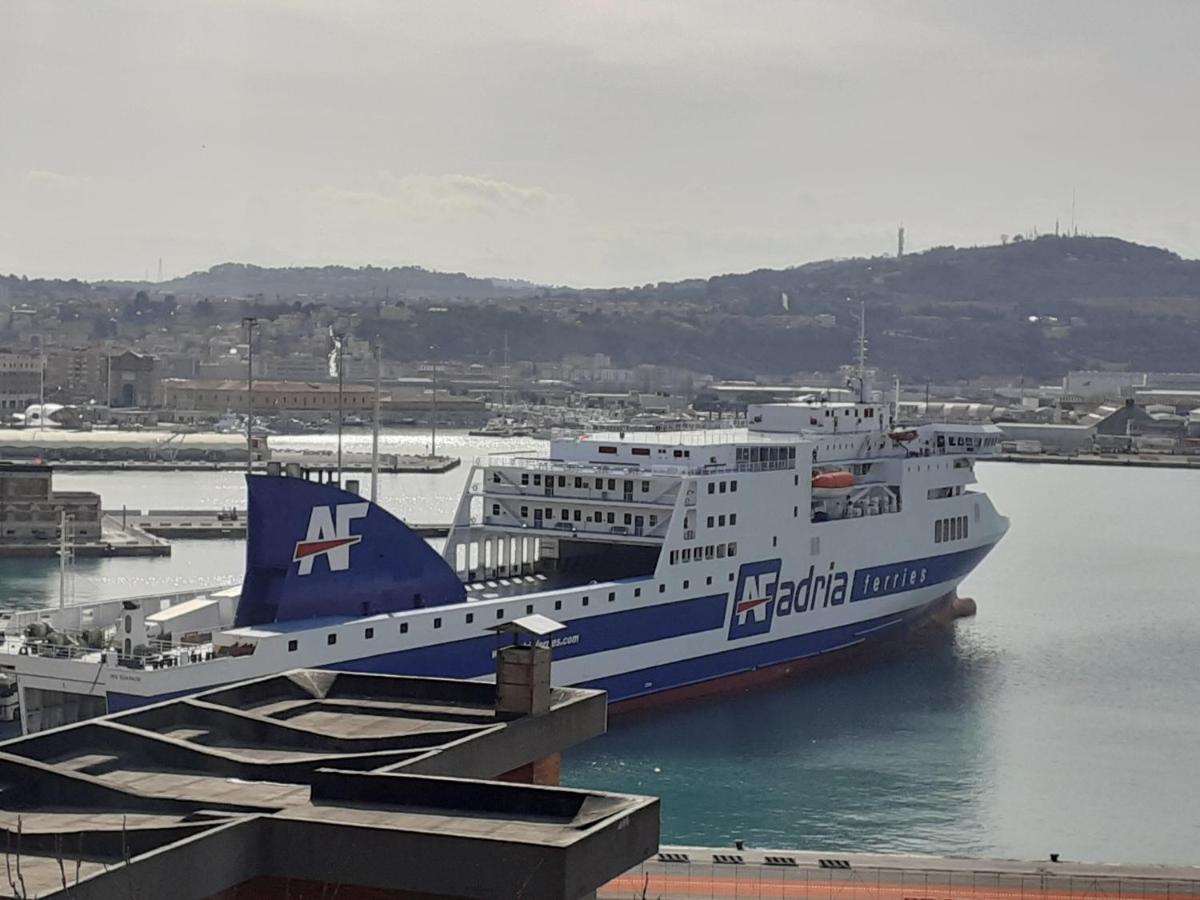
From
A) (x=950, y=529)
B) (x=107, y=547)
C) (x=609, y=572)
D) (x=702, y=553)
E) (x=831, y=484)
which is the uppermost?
(x=831, y=484)

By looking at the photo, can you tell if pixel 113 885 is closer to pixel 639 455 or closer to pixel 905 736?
pixel 905 736

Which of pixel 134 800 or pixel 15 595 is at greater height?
pixel 134 800

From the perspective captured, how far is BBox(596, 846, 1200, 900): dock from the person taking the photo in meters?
14.1

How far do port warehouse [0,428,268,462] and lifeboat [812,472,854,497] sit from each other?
47.4 metres

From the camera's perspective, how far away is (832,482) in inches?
994

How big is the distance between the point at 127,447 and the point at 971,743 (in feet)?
185

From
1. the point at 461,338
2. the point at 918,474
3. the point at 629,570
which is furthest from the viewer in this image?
the point at 461,338

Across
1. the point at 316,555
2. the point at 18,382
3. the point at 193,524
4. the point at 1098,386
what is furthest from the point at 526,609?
Answer: the point at 1098,386

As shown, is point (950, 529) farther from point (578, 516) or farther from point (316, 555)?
point (316, 555)

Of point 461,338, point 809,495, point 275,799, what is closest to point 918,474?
point 809,495

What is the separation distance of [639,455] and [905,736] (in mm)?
4907

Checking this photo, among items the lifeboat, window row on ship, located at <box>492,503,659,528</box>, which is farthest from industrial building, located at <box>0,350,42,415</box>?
window row on ship, located at <box>492,503,659,528</box>

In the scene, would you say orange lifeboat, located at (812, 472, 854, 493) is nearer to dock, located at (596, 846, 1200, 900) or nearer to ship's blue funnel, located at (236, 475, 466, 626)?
ship's blue funnel, located at (236, 475, 466, 626)

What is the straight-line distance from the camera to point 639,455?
23578 mm
